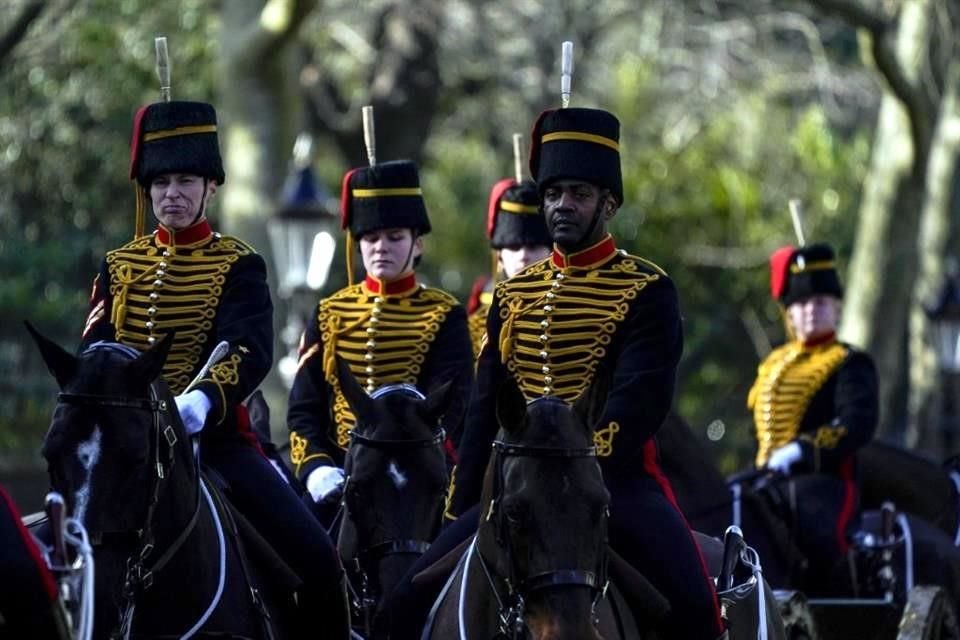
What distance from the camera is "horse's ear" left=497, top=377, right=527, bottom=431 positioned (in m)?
7.48

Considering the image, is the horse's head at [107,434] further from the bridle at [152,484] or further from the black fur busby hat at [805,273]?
the black fur busby hat at [805,273]

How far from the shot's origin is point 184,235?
9258mm

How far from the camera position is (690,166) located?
106 feet

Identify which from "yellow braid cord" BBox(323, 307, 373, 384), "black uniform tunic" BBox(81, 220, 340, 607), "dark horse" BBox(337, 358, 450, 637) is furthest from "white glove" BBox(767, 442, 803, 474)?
"black uniform tunic" BBox(81, 220, 340, 607)

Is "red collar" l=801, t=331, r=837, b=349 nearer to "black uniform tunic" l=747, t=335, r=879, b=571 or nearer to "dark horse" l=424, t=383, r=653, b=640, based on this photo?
"black uniform tunic" l=747, t=335, r=879, b=571

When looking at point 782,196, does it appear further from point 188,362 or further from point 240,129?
point 188,362

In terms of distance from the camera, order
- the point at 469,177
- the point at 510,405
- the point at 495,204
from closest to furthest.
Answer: the point at 510,405, the point at 495,204, the point at 469,177

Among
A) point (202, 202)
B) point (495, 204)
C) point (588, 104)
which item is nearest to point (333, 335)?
point (202, 202)

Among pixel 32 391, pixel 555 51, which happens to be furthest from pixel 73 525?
pixel 555 51

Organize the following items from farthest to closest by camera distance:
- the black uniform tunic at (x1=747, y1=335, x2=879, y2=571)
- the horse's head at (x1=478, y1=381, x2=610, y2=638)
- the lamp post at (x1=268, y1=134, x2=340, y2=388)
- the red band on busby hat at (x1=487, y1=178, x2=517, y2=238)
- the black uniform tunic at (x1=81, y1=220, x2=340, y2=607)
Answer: the lamp post at (x1=268, y1=134, x2=340, y2=388)
the black uniform tunic at (x1=747, y1=335, x2=879, y2=571)
the red band on busby hat at (x1=487, y1=178, x2=517, y2=238)
the black uniform tunic at (x1=81, y1=220, x2=340, y2=607)
the horse's head at (x1=478, y1=381, x2=610, y2=638)

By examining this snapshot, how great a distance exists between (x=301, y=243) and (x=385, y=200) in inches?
384

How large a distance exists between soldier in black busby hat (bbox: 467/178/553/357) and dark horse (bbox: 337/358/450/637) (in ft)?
8.92

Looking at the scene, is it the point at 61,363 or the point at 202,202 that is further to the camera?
the point at 202,202

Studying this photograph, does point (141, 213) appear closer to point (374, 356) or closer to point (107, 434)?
point (374, 356)
